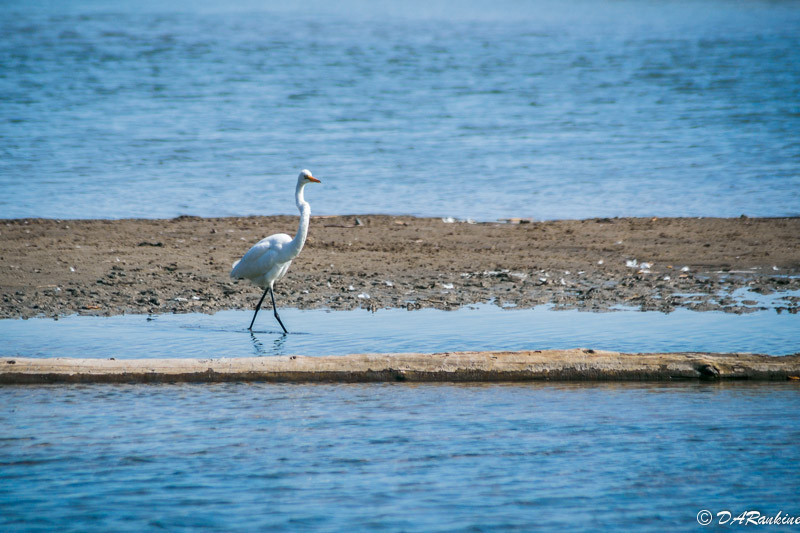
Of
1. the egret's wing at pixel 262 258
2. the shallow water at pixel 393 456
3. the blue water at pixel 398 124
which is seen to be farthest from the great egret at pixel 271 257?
the blue water at pixel 398 124

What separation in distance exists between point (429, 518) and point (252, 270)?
532cm

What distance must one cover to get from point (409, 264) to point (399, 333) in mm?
3238

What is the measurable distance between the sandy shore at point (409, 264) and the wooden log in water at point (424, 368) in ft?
10.8

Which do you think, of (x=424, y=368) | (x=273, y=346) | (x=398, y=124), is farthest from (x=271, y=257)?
(x=398, y=124)

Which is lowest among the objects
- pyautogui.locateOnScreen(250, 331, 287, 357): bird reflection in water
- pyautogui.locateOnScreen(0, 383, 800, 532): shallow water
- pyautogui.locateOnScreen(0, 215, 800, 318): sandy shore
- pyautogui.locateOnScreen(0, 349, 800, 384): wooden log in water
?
pyautogui.locateOnScreen(0, 383, 800, 532): shallow water

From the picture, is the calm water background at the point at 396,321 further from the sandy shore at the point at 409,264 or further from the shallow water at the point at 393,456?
the sandy shore at the point at 409,264

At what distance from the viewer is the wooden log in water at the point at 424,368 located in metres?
6.46

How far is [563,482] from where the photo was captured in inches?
216

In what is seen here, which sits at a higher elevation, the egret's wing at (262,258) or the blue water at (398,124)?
the blue water at (398,124)

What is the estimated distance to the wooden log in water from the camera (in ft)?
21.2

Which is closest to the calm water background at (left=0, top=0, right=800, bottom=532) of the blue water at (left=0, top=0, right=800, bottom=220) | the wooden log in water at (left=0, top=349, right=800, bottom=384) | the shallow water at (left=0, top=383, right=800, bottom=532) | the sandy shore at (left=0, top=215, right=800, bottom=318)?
the shallow water at (left=0, top=383, right=800, bottom=532)

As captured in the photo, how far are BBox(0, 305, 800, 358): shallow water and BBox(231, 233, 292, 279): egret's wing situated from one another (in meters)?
0.54

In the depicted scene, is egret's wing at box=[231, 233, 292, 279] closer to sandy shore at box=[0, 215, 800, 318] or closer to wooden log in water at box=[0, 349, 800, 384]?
sandy shore at box=[0, 215, 800, 318]

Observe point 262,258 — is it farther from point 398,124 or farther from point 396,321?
point 398,124
